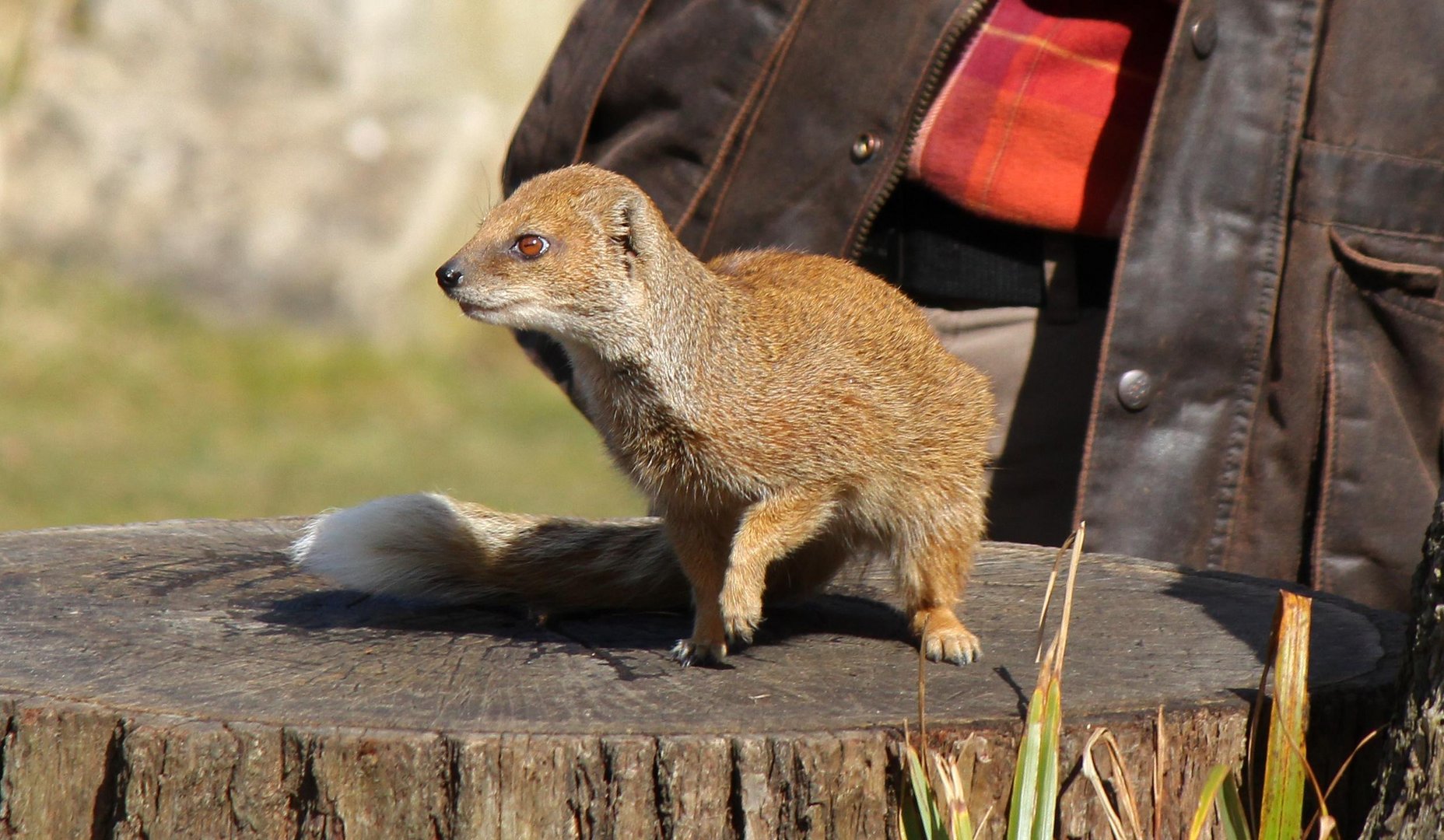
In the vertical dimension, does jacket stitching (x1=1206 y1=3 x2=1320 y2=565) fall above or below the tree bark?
above

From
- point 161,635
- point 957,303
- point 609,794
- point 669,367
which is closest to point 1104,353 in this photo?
point 957,303

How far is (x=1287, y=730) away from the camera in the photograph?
188 centimetres

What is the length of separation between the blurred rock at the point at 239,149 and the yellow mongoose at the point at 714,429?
5662 millimetres

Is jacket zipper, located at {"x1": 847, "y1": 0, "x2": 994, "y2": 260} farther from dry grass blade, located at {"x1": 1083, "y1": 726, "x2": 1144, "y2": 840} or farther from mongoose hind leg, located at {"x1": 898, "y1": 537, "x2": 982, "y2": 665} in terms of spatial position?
dry grass blade, located at {"x1": 1083, "y1": 726, "x2": 1144, "y2": 840}

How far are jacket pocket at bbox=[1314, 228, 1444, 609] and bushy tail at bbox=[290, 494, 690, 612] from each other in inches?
52.9

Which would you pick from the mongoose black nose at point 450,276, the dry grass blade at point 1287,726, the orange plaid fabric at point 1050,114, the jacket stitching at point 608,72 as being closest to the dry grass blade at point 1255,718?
the dry grass blade at point 1287,726

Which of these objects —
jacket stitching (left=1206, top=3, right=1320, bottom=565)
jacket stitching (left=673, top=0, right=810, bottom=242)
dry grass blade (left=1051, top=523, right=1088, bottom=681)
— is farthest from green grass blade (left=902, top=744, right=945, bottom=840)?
jacket stitching (left=673, top=0, right=810, bottom=242)

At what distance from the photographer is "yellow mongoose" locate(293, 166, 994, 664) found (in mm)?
2189

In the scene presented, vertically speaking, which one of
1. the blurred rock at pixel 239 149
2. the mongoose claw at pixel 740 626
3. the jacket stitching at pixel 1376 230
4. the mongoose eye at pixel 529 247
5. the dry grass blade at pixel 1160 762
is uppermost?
the blurred rock at pixel 239 149

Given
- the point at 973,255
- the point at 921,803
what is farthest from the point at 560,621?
the point at 973,255

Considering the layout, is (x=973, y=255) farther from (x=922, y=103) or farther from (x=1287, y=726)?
(x=1287, y=726)

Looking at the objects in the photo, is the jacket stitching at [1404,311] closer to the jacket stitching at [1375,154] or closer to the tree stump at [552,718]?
the jacket stitching at [1375,154]

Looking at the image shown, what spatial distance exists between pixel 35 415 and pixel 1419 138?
6.53 metres

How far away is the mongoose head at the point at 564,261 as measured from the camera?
7.13ft
